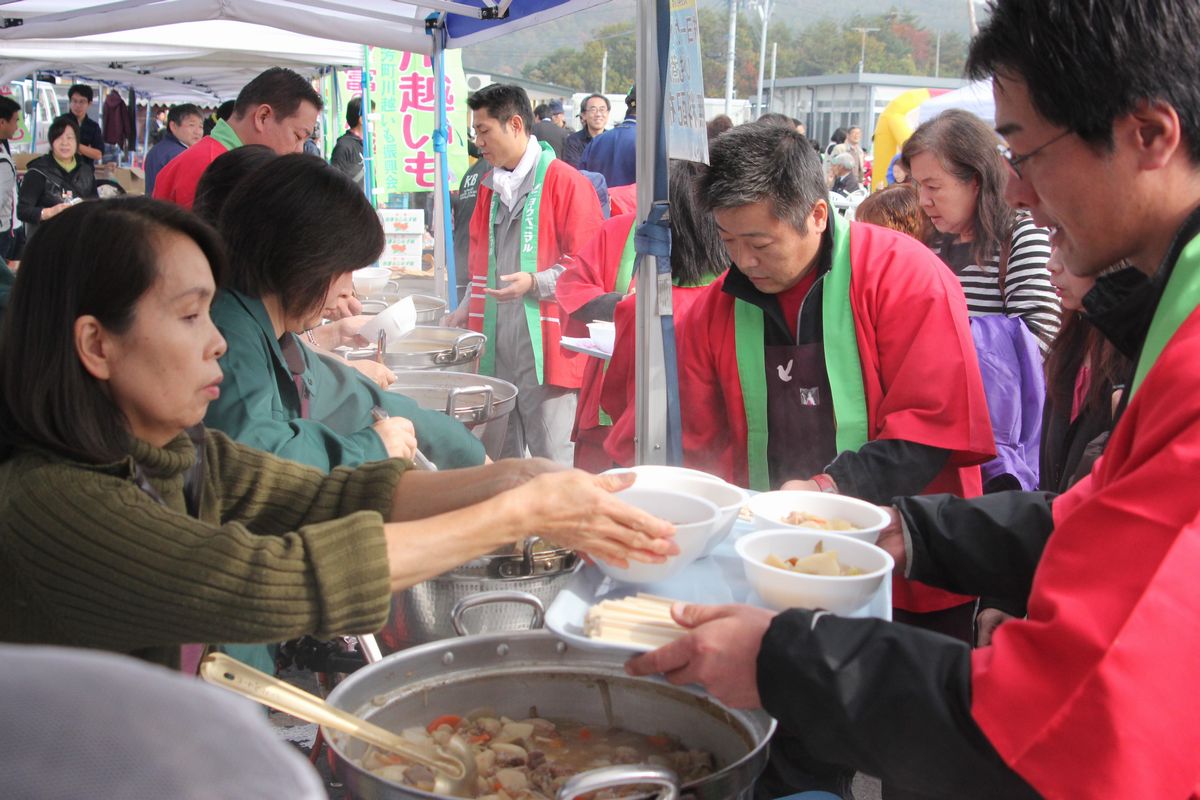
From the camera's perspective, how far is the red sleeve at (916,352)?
2521 millimetres

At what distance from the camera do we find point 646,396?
2.71 meters

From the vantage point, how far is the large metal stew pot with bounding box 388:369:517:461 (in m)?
3.43

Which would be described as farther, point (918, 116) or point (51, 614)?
point (918, 116)

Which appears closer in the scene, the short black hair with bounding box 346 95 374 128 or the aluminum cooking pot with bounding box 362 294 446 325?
the aluminum cooking pot with bounding box 362 294 446 325

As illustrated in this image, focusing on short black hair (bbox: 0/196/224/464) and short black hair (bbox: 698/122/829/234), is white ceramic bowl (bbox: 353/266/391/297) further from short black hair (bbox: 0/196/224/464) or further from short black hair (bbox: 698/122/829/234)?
short black hair (bbox: 0/196/224/464)

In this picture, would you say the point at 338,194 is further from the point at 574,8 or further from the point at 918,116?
the point at 918,116

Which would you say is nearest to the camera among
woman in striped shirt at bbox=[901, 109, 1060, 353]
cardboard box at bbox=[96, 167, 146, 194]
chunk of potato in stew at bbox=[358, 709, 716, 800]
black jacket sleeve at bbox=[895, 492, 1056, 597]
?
chunk of potato in stew at bbox=[358, 709, 716, 800]

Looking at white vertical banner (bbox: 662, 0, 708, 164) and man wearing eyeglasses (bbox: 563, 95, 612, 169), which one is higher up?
man wearing eyeglasses (bbox: 563, 95, 612, 169)

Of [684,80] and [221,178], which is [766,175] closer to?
[684,80]

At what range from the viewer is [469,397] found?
12.6 feet

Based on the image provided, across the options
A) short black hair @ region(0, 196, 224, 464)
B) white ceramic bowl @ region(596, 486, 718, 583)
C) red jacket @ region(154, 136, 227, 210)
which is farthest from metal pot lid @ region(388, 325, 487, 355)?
short black hair @ region(0, 196, 224, 464)

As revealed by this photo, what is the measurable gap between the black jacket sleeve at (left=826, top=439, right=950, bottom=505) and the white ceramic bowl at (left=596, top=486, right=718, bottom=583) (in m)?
0.70

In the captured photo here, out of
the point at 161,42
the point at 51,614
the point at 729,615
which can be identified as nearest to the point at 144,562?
the point at 51,614

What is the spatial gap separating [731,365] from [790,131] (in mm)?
649
